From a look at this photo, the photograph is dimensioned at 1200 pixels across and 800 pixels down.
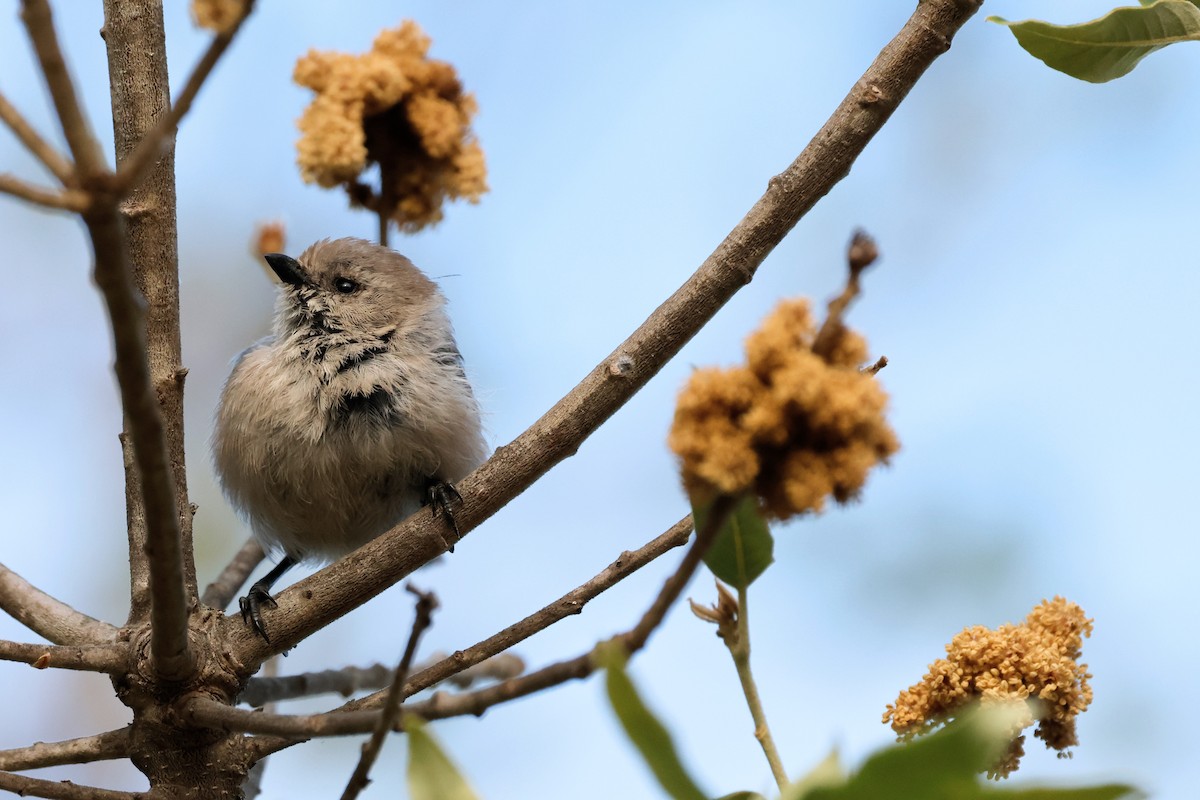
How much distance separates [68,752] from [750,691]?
1.76m

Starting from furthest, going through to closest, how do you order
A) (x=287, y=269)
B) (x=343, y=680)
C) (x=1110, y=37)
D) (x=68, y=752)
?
(x=287, y=269) → (x=343, y=680) → (x=68, y=752) → (x=1110, y=37)

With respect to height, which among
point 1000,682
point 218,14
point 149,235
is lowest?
point 218,14

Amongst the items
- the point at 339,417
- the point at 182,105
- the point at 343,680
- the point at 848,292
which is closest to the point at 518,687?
the point at 848,292

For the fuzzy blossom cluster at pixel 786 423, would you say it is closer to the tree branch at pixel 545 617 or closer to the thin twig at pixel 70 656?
the tree branch at pixel 545 617

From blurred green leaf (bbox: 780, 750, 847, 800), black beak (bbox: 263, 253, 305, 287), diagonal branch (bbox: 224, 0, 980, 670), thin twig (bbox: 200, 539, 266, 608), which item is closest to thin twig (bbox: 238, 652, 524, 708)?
thin twig (bbox: 200, 539, 266, 608)

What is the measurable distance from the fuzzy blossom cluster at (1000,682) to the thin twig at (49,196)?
48.3 inches

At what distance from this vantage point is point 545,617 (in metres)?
2.58

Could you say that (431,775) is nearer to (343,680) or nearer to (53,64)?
(53,64)

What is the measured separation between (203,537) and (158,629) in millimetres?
4116

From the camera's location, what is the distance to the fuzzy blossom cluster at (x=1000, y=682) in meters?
1.71

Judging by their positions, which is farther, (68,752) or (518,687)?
(68,752)

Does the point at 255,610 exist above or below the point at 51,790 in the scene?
above

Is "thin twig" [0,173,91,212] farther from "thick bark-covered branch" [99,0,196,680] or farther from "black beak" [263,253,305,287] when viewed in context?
"black beak" [263,253,305,287]

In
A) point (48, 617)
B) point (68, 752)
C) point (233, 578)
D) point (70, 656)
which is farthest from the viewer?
point (233, 578)
